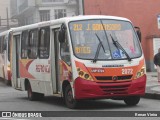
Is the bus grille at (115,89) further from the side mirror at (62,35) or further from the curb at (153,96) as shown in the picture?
the curb at (153,96)

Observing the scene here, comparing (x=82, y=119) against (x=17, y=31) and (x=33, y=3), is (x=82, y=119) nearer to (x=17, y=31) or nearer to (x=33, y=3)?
(x=17, y=31)

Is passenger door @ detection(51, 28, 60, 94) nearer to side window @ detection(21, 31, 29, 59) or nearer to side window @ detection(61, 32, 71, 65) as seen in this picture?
side window @ detection(61, 32, 71, 65)

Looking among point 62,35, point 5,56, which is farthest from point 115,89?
point 5,56

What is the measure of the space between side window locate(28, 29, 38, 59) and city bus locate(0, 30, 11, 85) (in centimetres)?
991

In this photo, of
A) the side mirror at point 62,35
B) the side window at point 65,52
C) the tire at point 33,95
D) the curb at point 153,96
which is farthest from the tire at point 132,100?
the tire at point 33,95

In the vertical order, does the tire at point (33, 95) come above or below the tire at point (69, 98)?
below

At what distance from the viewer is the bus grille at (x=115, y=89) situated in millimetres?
13867

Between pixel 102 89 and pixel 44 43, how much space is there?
343 centimetres

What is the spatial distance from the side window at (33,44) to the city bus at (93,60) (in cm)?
108

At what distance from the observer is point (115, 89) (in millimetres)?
13953

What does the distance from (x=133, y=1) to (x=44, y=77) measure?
2322 centimetres

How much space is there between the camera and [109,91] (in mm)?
13922

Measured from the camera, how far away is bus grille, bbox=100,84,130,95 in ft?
45.5

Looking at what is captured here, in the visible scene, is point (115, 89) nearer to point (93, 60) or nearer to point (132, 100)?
point (93, 60)
